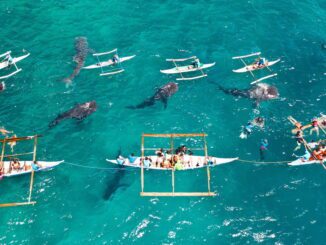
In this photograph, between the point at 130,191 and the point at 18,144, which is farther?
the point at 18,144

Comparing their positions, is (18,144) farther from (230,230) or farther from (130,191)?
(230,230)

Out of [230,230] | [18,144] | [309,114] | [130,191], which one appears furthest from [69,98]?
[309,114]

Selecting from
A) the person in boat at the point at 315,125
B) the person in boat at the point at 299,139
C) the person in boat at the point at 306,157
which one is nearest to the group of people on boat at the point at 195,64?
the person in boat at the point at 299,139

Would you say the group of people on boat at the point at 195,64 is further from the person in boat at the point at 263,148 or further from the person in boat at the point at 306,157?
the person in boat at the point at 306,157

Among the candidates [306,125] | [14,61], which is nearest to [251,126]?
[306,125]

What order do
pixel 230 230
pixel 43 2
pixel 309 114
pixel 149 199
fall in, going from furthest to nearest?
Answer: pixel 43 2 → pixel 309 114 → pixel 149 199 → pixel 230 230

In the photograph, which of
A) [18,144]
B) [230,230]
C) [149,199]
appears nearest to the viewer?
[230,230]

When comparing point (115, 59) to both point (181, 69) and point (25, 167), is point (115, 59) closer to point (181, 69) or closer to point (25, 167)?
point (181, 69)

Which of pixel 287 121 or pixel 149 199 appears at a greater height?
pixel 287 121

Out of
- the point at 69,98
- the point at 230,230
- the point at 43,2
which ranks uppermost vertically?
the point at 43,2
